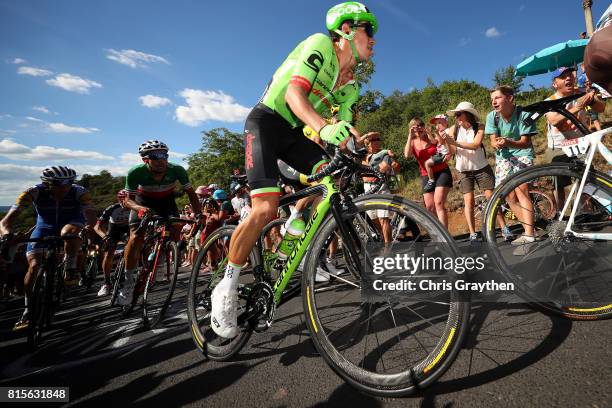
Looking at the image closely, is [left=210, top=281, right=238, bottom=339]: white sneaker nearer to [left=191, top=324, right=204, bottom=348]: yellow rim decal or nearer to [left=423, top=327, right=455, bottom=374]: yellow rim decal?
[left=191, top=324, right=204, bottom=348]: yellow rim decal

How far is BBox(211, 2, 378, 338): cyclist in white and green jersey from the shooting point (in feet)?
6.90

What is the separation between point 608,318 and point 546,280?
0.68 meters

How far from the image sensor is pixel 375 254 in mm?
1876

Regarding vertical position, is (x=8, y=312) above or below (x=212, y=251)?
below

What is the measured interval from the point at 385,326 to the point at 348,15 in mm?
2444

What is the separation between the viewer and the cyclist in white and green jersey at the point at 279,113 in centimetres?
210

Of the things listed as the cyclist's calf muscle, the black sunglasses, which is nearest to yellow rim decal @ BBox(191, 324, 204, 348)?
the cyclist's calf muscle

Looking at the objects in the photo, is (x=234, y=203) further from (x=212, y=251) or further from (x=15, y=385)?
(x=15, y=385)

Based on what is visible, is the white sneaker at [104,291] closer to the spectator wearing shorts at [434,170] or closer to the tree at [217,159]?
the spectator wearing shorts at [434,170]

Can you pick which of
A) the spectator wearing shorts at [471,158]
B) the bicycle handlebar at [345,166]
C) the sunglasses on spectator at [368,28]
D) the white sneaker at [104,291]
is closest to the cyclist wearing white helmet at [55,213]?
the white sneaker at [104,291]

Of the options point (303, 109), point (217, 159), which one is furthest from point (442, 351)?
point (217, 159)

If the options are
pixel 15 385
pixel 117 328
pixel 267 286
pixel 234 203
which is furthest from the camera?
pixel 234 203

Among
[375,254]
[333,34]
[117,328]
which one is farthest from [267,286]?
[117,328]

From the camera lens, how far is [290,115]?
234 centimetres
